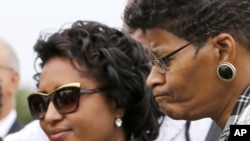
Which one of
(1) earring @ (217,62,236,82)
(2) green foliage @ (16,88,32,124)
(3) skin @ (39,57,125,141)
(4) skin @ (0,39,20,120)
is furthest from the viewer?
(2) green foliage @ (16,88,32,124)

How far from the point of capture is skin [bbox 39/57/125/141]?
4316 millimetres

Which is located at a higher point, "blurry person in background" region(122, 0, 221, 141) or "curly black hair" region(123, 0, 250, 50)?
"curly black hair" region(123, 0, 250, 50)

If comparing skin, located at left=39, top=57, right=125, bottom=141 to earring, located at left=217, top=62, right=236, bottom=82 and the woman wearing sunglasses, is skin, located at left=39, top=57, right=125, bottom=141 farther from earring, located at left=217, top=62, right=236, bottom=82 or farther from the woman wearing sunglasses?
earring, located at left=217, top=62, right=236, bottom=82

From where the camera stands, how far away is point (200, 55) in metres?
3.43

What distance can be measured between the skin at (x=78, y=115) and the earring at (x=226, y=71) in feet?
3.57

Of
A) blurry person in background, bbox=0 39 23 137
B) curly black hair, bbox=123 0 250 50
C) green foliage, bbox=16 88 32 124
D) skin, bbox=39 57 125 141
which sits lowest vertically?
green foliage, bbox=16 88 32 124

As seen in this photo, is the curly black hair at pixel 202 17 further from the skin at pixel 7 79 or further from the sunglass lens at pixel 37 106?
the skin at pixel 7 79

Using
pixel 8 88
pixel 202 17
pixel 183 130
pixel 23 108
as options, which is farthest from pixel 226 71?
pixel 23 108

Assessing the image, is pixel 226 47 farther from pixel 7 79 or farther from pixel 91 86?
pixel 7 79

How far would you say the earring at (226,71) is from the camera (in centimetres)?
338

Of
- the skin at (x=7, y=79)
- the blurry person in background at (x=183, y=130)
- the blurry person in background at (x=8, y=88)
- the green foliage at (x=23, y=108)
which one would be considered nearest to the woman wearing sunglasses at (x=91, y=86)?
the blurry person in background at (x=183, y=130)

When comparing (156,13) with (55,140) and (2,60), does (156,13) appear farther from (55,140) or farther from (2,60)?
(2,60)

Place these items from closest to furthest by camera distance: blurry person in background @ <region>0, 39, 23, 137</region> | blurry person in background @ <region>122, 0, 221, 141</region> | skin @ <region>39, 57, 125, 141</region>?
1. skin @ <region>39, 57, 125, 141</region>
2. blurry person in background @ <region>122, 0, 221, 141</region>
3. blurry person in background @ <region>0, 39, 23, 137</region>

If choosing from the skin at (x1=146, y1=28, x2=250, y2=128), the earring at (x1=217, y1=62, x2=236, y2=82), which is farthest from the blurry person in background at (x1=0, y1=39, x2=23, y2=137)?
the earring at (x1=217, y1=62, x2=236, y2=82)
